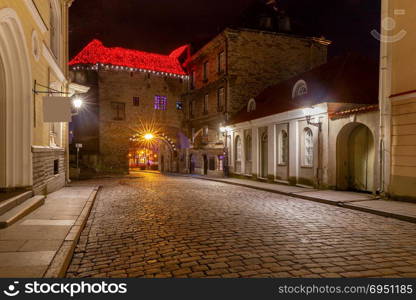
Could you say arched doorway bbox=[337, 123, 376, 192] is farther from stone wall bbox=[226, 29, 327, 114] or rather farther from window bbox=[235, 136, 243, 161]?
stone wall bbox=[226, 29, 327, 114]

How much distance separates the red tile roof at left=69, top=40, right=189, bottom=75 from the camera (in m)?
33.4

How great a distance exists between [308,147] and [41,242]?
14390 millimetres

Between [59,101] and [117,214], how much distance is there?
3.99 metres

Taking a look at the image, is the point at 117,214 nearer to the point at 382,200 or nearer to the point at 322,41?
the point at 382,200

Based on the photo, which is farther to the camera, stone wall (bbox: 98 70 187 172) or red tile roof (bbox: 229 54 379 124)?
stone wall (bbox: 98 70 187 172)

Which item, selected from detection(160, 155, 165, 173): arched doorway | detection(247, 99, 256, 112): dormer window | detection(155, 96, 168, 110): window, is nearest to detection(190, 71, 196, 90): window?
detection(155, 96, 168, 110): window

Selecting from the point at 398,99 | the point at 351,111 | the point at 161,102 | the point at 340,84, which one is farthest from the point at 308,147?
the point at 161,102

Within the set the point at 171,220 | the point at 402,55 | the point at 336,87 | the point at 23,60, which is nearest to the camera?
the point at 171,220

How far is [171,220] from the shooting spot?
891 centimetres

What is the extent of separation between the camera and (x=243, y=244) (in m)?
6.43

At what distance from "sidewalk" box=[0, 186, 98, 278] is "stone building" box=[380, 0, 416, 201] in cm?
1034

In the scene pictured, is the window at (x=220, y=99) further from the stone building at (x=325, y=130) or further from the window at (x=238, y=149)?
the stone building at (x=325, y=130)

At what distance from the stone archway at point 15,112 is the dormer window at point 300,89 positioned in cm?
1383

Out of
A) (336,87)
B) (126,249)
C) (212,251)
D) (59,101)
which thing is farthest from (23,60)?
(336,87)
